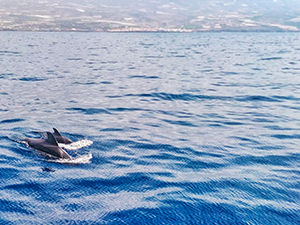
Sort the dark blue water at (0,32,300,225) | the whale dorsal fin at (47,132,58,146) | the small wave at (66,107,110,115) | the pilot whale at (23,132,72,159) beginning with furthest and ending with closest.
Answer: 1. the small wave at (66,107,110,115)
2. the whale dorsal fin at (47,132,58,146)
3. the pilot whale at (23,132,72,159)
4. the dark blue water at (0,32,300,225)

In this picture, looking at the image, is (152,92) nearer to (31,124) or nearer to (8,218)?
(31,124)

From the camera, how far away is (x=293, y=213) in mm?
7902

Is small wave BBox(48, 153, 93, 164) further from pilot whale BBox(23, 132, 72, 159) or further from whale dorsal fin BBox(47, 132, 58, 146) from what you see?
whale dorsal fin BBox(47, 132, 58, 146)

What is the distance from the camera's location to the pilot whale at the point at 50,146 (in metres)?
11.5

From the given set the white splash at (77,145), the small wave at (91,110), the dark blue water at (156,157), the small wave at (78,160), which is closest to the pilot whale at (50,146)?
the small wave at (78,160)

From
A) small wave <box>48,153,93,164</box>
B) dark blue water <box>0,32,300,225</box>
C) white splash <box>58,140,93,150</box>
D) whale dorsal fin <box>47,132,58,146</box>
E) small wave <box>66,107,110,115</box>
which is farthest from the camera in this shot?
small wave <box>66,107,110,115</box>

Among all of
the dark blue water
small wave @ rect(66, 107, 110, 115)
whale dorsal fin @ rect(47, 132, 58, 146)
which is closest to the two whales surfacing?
whale dorsal fin @ rect(47, 132, 58, 146)

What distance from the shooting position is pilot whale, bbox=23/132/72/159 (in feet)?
37.9

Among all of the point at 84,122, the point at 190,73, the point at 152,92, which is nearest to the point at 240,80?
the point at 190,73

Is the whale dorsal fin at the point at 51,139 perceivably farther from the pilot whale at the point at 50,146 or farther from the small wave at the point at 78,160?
the small wave at the point at 78,160

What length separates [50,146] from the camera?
1188cm

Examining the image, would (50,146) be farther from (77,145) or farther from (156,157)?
(156,157)

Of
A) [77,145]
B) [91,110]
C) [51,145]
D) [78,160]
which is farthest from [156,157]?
[91,110]

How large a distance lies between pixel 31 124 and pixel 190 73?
2187 cm
